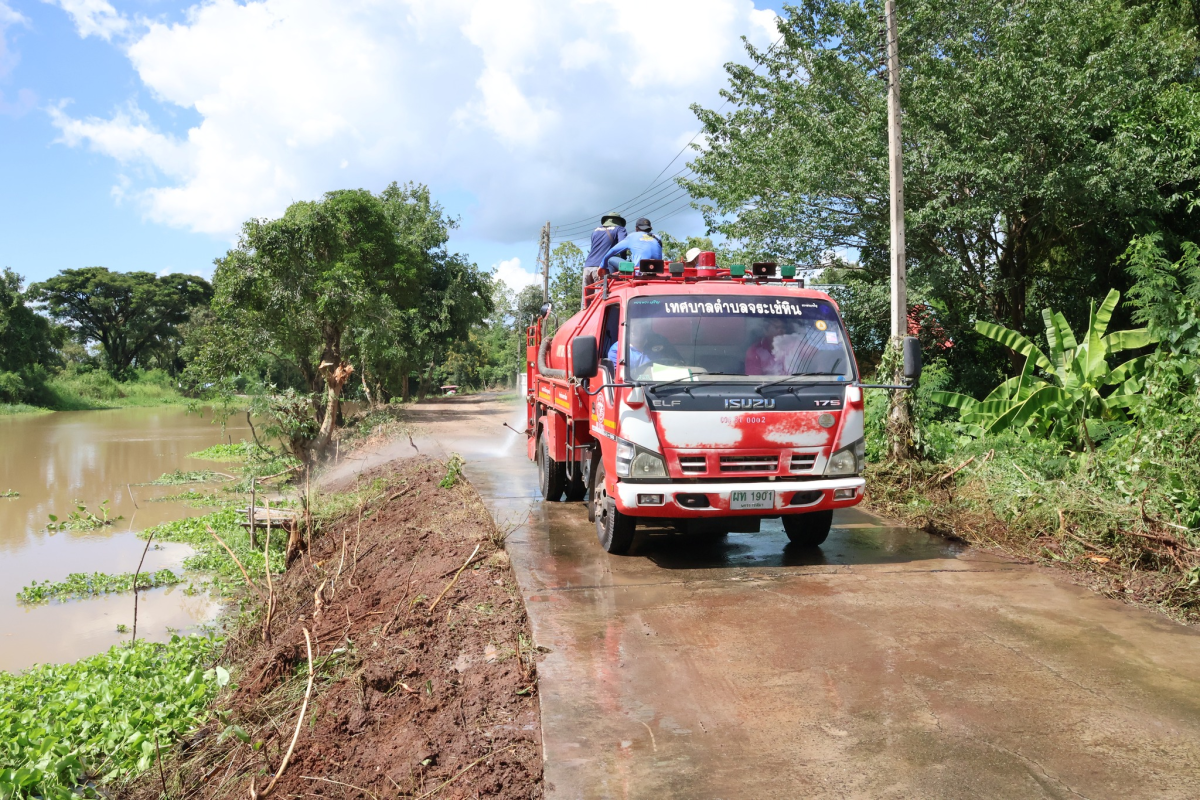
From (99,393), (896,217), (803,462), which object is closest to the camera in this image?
(803,462)

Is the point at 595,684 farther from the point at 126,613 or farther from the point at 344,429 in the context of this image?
the point at 344,429

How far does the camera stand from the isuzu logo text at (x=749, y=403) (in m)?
6.23

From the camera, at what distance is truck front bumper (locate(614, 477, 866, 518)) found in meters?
6.21

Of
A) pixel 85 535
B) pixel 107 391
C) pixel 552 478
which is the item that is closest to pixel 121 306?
pixel 107 391

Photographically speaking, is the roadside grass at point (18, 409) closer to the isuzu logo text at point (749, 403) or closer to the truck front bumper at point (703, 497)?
the truck front bumper at point (703, 497)

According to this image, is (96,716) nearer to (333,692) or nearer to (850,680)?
(333,692)

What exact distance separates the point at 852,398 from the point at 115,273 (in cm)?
5855

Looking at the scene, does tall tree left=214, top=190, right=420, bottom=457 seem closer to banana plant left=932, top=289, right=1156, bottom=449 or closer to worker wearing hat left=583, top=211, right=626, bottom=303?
worker wearing hat left=583, top=211, right=626, bottom=303

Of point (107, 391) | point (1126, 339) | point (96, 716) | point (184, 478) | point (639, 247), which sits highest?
point (639, 247)

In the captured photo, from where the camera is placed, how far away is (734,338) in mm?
6730

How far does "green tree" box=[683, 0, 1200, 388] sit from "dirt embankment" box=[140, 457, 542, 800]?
1078cm

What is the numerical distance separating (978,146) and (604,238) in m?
7.82

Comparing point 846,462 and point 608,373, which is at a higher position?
point 608,373

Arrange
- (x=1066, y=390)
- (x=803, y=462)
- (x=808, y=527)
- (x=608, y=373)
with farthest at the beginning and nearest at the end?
(x=1066, y=390) < (x=808, y=527) < (x=608, y=373) < (x=803, y=462)
